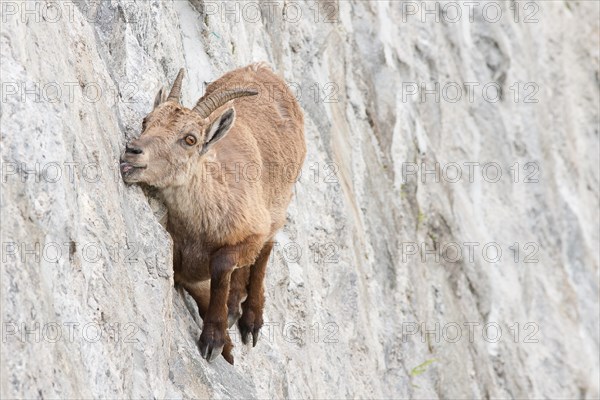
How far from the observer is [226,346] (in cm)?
847

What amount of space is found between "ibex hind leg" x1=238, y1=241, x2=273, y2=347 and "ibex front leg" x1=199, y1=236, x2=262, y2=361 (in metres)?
1.16

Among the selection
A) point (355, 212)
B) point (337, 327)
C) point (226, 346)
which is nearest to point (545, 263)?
point (355, 212)

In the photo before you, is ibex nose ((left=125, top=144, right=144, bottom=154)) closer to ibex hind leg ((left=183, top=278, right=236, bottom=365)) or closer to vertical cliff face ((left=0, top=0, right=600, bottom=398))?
vertical cliff face ((left=0, top=0, right=600, bottom=398))

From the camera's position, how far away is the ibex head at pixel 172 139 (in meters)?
7.46

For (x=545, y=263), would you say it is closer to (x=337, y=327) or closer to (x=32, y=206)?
(x=337, y=327)

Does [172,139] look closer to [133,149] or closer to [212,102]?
[133,149]

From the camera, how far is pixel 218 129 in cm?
805

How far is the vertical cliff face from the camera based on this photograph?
6148 millimetres

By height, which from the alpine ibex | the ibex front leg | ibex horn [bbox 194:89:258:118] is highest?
ibex horn [bbox 194:89:258:118]

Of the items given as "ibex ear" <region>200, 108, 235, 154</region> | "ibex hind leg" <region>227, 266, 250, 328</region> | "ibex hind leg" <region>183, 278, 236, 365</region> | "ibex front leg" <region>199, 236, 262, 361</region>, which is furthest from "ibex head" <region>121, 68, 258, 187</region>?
"ibex hind leg" <region>227, 266, 250, 328</region>

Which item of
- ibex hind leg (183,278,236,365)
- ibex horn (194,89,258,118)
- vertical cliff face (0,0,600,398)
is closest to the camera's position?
vertical cliff face (0,0,600,398)

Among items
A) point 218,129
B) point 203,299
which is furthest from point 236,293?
point 218,129

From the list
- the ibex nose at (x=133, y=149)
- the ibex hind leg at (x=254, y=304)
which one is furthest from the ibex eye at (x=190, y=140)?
the ibex hind leg at (x=254, y=304)

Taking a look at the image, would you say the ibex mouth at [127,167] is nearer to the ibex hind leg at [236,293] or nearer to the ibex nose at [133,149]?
the ibex nose at [133,149]
